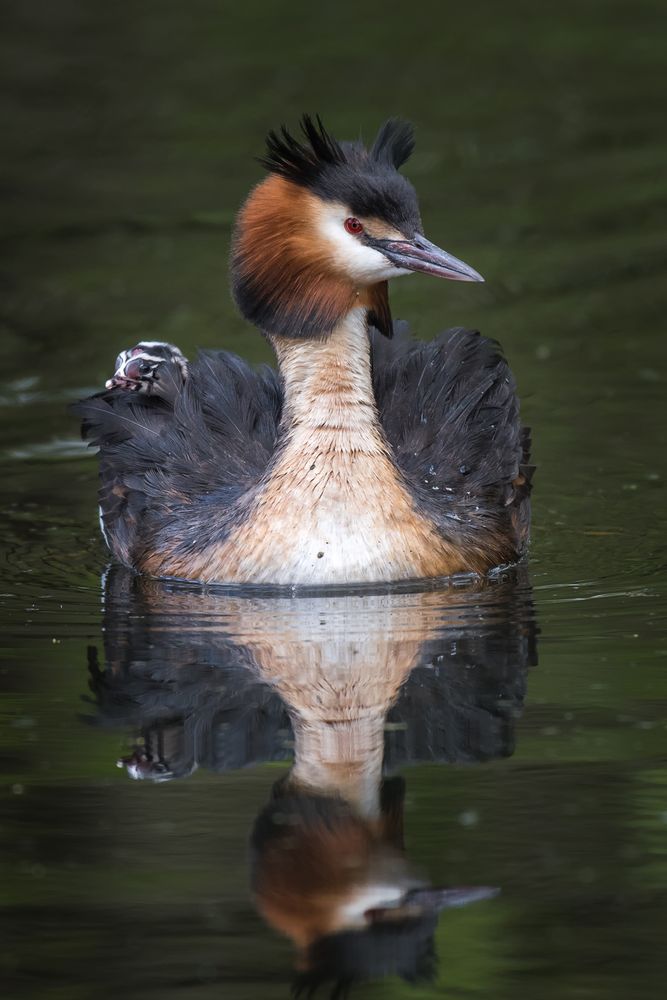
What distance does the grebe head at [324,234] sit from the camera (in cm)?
956

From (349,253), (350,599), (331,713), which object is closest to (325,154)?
(349,253)

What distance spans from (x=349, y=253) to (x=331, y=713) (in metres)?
2.42

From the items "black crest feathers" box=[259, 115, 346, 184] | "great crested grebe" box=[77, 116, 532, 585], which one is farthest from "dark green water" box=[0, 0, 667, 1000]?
"black crest feathers" box=[259, 115, 346, 184]

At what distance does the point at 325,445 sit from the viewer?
991 cm

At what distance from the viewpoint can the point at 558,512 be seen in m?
11.7

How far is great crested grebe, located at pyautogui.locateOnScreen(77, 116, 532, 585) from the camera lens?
970cm

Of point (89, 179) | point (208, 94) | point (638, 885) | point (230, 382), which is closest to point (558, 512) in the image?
point (230, 382)

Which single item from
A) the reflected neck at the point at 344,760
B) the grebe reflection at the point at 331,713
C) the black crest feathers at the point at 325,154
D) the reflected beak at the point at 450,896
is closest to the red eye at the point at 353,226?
the black crest feathers at the point at 325,154

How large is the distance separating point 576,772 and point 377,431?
2.95 meters

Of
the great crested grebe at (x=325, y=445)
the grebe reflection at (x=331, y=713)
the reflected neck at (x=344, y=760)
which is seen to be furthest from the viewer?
the great crested grebe at (x=325, y=445)

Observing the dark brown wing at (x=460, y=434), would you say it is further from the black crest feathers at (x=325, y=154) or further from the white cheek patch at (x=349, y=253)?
the black crest feathers at (x=325, y=154)

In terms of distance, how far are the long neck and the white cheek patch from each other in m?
0.26

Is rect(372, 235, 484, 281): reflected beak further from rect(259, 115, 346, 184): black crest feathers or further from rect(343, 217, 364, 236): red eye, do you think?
rect(259, 115, 346, 184): black crest feathers

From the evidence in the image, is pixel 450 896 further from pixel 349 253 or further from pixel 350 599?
pixel 349 253
